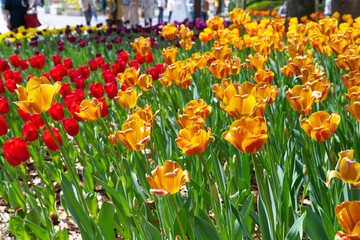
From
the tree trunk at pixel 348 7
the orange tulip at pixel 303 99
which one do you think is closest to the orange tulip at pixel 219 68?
the orange tulip at pixel 303 99

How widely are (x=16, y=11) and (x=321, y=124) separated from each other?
27.7 ft

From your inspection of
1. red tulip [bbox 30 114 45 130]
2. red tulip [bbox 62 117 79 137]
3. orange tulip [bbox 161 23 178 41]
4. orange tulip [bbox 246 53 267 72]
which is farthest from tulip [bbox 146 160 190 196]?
orange tulip [bbox 161 23 178 41]

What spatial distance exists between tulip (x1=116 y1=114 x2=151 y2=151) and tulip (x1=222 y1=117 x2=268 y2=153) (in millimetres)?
326

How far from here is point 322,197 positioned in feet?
5.08

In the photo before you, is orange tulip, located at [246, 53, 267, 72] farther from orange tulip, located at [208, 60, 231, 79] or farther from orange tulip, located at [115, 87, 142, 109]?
orange tulip, located at [115, 87, 142, 109]

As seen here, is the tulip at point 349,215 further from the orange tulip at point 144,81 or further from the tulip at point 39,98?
the orange tulip at point 144,81

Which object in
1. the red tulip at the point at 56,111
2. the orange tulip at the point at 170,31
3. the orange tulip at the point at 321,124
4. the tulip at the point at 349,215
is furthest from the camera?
the orange tulip at the point at 170,31

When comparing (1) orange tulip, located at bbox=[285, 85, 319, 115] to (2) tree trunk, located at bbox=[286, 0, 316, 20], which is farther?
(2) tree trunk, located at bbox=[286, 0, 316, 20]

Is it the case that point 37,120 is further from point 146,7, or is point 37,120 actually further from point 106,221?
point 146,7

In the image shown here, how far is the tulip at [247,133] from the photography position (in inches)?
44.3

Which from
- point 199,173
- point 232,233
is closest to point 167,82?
point 199,173

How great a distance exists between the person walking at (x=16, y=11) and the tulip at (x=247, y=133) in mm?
8189

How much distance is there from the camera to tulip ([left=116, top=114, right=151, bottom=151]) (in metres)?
1.36

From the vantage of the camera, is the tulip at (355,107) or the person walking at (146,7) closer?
the tulip at (355,107)
